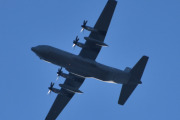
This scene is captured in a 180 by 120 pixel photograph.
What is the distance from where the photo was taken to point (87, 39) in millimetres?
51062

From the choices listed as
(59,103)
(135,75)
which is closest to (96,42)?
(135,75)

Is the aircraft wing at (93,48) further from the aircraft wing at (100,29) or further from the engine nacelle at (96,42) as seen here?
the engine nacelle at (96,42)

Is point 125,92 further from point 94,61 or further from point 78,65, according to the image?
point 78,65

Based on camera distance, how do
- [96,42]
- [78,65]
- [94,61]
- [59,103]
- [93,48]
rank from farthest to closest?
[59,103]
[93,48]
[94,61]
[96,42]
[78,65]

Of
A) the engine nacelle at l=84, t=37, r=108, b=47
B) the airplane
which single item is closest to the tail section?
the airplane

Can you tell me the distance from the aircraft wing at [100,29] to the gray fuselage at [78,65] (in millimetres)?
1824

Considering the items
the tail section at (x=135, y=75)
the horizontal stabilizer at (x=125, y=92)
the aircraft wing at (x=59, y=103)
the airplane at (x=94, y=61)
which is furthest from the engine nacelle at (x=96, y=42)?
the aircraft wing at (x=59, y=103)

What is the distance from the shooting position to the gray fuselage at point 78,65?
49219mm

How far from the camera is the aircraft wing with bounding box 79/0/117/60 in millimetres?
50434

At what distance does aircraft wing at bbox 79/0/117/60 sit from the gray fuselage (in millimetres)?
1824

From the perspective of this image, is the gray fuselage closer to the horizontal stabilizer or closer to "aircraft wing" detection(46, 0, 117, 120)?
"aircraft wing" detection(46, 0, 117, 120)

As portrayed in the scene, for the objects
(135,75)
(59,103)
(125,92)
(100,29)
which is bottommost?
(59,103)

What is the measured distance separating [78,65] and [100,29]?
23.6 ft

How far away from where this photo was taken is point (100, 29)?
168ft
